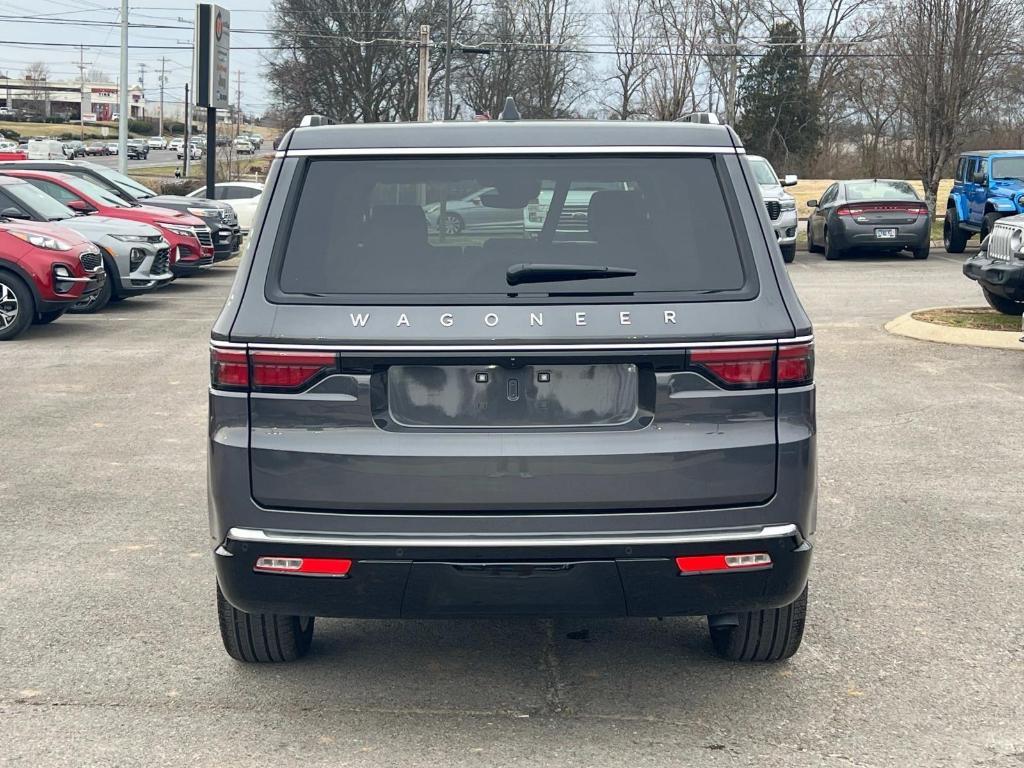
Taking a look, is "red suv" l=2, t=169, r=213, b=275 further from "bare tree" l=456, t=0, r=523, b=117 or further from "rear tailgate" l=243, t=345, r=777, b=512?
"bare tree" l=456, t=0, r=523, b=117

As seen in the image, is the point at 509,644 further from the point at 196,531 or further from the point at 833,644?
the point at 196,531

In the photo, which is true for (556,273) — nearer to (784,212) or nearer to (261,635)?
(261,635)

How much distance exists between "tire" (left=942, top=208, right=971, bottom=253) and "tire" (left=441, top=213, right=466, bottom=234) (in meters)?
23.8

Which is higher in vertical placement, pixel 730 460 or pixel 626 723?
pixel 730 460

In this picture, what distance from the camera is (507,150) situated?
13.1 ft

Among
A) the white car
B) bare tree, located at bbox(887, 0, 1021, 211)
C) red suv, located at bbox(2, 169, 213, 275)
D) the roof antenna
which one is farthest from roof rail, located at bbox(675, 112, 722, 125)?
bare tree, located at bbox(887, 0, 1021, 211)

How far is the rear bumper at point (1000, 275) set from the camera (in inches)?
500

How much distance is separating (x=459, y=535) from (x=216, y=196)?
27338mm

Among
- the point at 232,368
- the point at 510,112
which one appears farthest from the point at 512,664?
the point at 510,112

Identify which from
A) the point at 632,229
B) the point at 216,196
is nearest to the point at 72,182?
the point at 216,196

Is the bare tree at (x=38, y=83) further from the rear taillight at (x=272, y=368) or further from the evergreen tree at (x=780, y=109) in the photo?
the rear taillight at (x=272, y=368)

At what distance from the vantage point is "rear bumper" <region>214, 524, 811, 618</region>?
3793 mm

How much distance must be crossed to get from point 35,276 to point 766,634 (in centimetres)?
1059

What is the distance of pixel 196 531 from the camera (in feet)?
21.2
